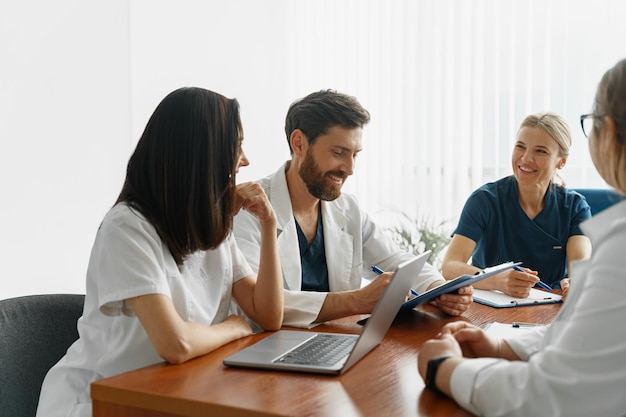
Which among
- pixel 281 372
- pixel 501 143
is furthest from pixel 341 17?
pixel 281 372

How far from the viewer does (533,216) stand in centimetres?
279

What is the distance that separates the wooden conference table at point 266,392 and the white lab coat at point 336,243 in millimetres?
697

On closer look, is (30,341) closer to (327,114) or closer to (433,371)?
(433,371)

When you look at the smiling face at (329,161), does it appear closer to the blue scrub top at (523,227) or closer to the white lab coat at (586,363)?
the blue scrub top at (523,227)

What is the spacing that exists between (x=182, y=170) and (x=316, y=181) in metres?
0.83

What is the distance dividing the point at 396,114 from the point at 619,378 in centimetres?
365

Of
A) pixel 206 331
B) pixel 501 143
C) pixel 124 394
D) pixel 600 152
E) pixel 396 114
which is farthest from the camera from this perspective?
pixel 396 114

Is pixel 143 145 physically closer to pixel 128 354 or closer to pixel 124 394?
pixel 128 354

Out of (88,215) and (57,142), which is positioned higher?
(57,142)

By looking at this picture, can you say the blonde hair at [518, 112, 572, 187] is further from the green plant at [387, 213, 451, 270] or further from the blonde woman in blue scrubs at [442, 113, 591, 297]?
the green plant at [387, 213, 451, 270]

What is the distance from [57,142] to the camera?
3.02 metres

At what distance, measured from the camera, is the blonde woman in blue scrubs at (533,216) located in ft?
8.98

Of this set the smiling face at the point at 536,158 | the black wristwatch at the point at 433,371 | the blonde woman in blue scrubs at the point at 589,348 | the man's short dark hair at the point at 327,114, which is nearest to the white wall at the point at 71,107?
the man's short dark hair at the point at 327,114

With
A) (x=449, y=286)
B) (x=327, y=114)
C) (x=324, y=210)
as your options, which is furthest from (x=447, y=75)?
(x=449, y=286)
